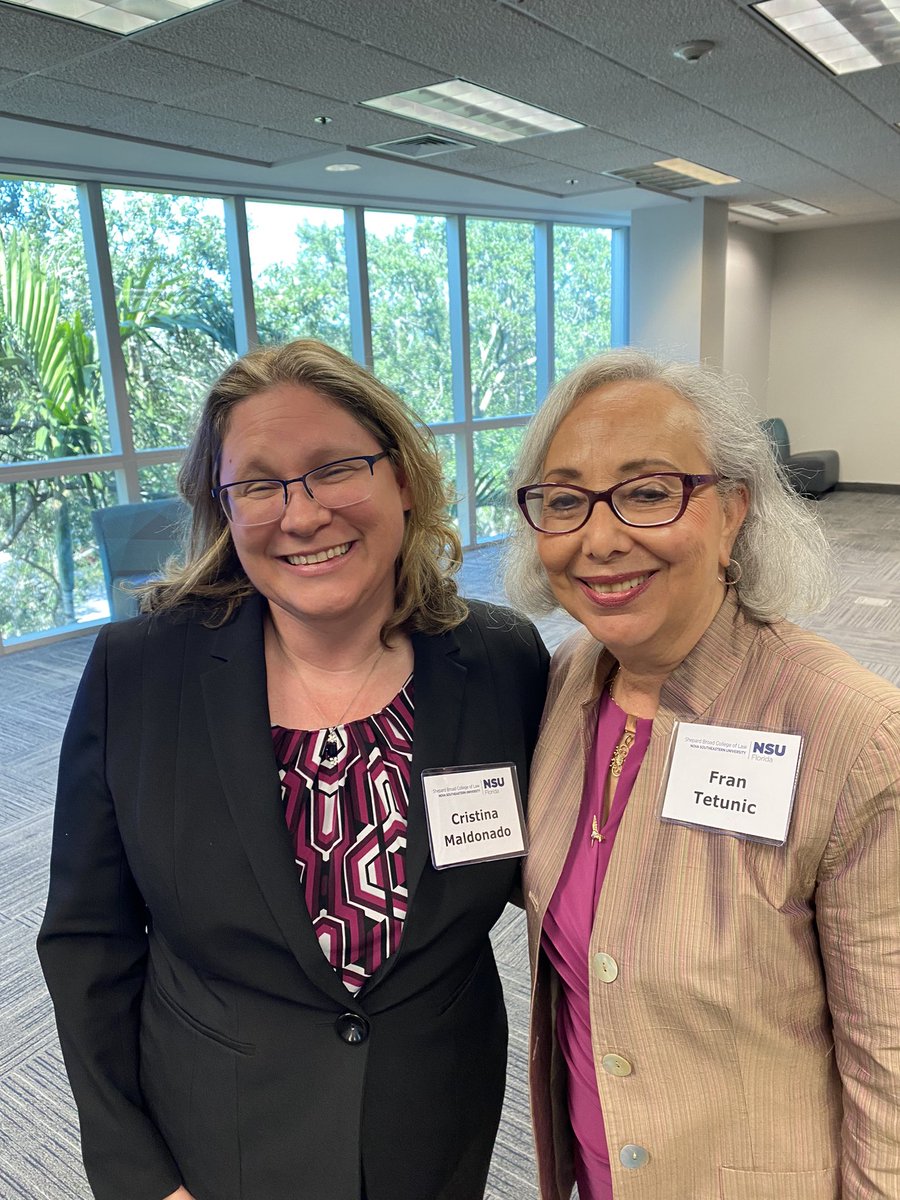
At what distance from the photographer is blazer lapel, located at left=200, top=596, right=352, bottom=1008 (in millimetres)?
1089

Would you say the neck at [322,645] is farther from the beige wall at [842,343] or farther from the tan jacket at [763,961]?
the beige wall at [842,343]

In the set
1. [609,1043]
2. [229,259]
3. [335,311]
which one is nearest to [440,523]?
[609,1043]

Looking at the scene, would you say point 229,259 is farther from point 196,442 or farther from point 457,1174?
point 457,1174

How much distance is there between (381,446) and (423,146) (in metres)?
4.97

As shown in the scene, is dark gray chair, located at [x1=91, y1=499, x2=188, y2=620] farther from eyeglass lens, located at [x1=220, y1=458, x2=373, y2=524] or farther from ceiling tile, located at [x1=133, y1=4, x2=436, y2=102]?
eyeglass lens, located at [x1=220, y1=458, x2=373, y2=524]

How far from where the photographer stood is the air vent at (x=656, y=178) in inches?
261

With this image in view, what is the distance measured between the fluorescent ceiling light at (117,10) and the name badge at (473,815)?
3.16 m

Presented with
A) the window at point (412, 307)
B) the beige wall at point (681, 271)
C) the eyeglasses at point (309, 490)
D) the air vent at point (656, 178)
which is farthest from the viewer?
the beige wall at point (681, 271)

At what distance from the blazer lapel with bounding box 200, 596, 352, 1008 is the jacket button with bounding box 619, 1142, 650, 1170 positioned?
0.40 metres

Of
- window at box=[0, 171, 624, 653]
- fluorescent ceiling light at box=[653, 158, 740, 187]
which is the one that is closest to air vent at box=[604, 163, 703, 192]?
fluorescent ceiling light at box=[653, 158, 740, 187]

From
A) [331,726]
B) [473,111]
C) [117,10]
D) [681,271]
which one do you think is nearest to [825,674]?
[331,726]

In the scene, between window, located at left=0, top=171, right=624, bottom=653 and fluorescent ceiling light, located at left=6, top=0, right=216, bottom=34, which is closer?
fluorescent ceiling light, located at left=6, top=0, right=216, bottom=34

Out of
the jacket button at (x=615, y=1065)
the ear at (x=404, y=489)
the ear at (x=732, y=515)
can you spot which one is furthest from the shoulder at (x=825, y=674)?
the ear at (x=404, y=489)

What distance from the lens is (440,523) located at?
5.06ft
